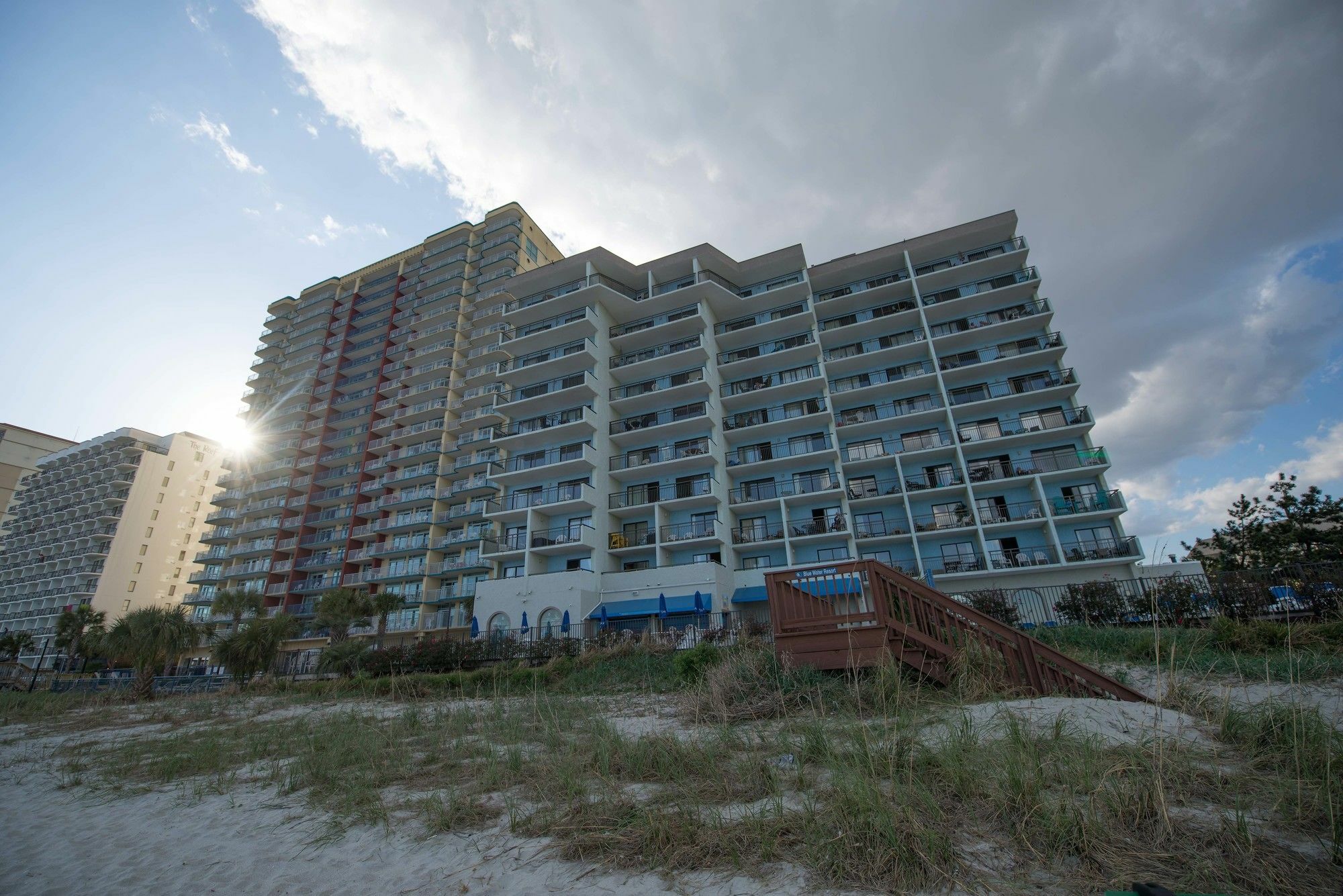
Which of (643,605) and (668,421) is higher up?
(668,421)

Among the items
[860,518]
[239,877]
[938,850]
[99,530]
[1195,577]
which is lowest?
[239,877]

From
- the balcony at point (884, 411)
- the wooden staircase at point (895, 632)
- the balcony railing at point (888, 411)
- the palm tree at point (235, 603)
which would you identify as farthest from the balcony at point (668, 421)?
the palm tree at point (235, 603)

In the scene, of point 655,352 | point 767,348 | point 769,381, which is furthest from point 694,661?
point 767,348

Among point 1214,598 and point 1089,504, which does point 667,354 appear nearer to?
point 1089,504

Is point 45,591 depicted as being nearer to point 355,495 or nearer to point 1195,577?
point 355,495

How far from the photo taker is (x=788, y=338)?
38469 millimetres

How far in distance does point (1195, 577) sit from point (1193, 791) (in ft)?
44.1

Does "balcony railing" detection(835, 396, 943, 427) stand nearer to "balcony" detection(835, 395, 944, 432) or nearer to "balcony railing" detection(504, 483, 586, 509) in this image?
"balcony" detection(835, 395, 944, 432)

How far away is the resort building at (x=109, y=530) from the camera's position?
65.8 metres

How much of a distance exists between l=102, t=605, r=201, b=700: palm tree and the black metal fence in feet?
101

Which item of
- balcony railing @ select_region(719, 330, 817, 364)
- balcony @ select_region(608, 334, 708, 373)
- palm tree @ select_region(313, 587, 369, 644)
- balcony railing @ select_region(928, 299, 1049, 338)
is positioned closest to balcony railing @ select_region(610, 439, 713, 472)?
balcony @ select_region(608, 334, 708, 373)

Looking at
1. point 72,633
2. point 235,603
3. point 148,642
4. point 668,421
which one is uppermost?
point 668,421

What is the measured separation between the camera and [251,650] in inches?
801

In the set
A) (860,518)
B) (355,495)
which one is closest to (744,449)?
(860,518)
